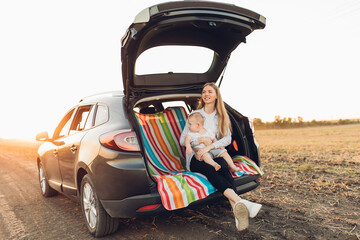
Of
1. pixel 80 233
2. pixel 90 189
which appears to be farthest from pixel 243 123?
pixel 80 233

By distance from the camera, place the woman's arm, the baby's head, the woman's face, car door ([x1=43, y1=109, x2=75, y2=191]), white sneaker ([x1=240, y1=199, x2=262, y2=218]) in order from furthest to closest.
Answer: car door ([x1=43, y1=109, x2=75, y2=191]) → the woman's face → the baby's head → the woman's arm → white sneaker ([x1=240, y1=199, x2=262, y2=218])

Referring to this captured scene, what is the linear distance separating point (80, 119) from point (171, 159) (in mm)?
1571

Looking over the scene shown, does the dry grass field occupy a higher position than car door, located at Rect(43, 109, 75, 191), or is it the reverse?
car door, located at Rect(43, 109, 75, 191)

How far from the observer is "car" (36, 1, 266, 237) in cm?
325

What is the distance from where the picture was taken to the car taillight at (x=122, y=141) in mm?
3287

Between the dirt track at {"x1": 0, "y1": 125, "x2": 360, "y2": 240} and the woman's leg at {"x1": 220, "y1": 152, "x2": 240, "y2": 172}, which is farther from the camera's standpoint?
the woman's leg at {"x1": 220, "y1": 152, "x2": 240, "y2": 172}

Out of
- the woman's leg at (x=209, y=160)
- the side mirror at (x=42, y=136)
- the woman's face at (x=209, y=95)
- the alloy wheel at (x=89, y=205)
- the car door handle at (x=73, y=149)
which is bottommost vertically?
the alloy wheel at (x=89, y=205)

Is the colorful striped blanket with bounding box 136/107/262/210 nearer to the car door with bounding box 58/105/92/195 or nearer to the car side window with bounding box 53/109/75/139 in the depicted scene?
the car door with bounding box 58/105/92/195

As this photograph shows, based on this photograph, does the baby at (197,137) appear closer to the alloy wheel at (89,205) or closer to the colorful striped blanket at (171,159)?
the colorful striped blanket at (171,159)

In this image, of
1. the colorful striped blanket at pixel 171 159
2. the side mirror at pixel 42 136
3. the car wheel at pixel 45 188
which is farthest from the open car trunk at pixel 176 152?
the car wheel at pixel 45 188

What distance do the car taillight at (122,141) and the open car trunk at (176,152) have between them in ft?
0.29

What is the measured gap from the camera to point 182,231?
12.2ft

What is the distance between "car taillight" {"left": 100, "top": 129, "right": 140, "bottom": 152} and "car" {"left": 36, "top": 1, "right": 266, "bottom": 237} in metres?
0.01

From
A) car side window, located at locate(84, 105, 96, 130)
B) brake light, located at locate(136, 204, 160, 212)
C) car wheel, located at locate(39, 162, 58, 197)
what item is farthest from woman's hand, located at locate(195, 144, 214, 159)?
car wheel, located at locate(39, 162, 58, 197)
